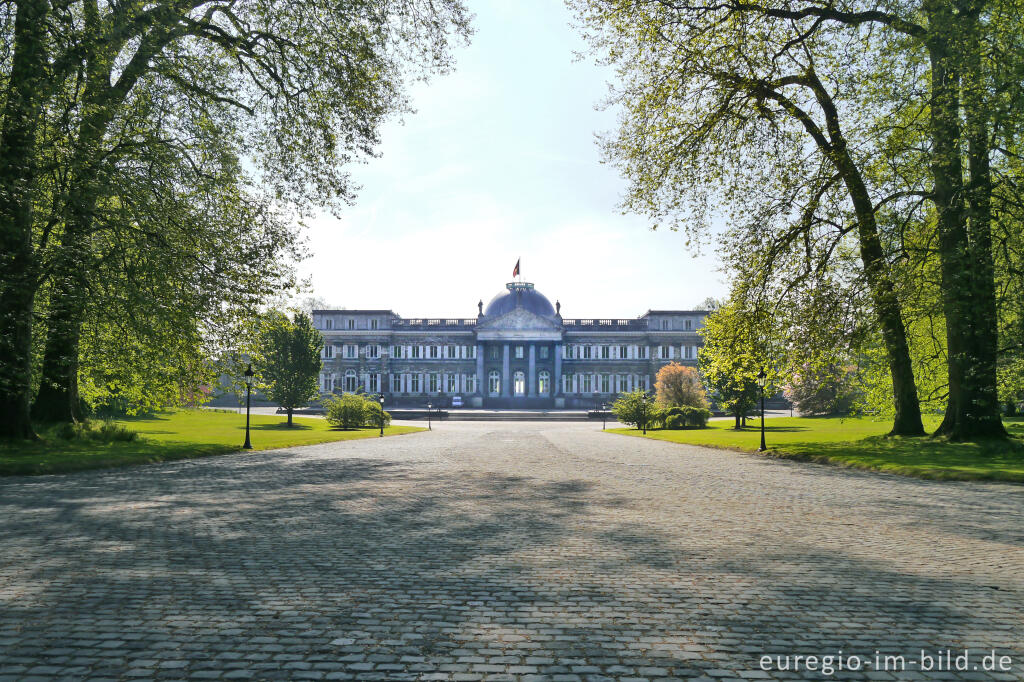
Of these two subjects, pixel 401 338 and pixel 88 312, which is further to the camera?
pixel 401 338

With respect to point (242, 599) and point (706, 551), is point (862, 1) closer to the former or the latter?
point (706, 551)

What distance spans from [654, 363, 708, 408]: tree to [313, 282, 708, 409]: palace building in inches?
1407

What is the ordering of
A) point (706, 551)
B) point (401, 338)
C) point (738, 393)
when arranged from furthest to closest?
point (401, 338)
point (738, 393)
point (706, 551)

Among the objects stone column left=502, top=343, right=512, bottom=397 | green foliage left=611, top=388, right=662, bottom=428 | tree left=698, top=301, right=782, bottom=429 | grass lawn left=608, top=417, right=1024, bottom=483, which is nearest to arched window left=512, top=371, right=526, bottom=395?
stone column left=502, top=343, right=512, bottom=397

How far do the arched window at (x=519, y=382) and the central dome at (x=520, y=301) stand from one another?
29.5 feet

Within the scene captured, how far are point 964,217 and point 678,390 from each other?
31834mm

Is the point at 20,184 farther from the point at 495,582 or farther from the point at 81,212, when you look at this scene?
the point at 495,582

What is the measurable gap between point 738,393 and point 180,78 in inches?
1432

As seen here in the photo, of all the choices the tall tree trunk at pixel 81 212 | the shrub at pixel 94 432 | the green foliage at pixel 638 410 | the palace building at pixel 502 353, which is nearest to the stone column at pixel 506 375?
the palace building at pixel 502 353

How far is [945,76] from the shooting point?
17.0 meters

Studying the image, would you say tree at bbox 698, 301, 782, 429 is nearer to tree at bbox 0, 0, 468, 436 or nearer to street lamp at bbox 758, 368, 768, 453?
street lamp at bbox 758, 368, 768, 453

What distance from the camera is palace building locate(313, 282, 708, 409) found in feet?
285

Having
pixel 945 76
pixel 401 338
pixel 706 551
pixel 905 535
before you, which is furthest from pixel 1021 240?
pixel 401 338

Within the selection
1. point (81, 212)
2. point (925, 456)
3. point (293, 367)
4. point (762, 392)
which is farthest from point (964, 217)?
point (293, 367)
